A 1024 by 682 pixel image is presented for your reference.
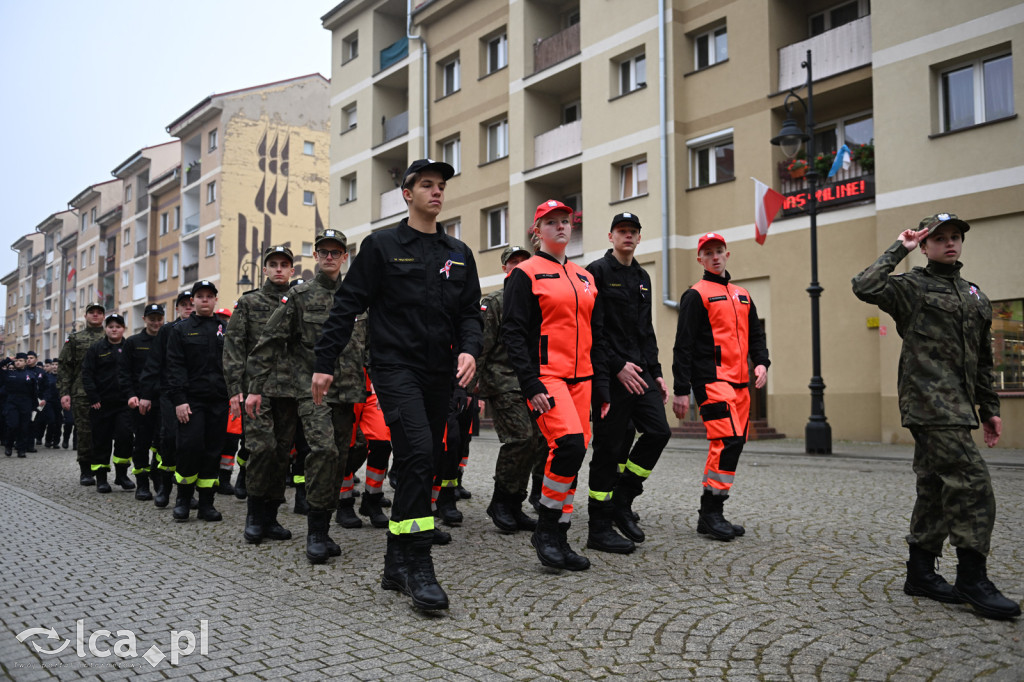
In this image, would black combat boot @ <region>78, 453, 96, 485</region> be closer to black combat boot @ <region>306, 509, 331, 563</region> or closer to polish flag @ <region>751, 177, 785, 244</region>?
black combat boot @ <region>306, 509, 331, 563</region>

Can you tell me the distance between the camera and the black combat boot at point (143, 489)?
976 centimetres

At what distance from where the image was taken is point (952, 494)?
4.45 meters

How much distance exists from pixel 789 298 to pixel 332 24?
80.8ft

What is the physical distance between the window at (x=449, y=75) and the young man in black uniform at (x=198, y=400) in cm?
2349

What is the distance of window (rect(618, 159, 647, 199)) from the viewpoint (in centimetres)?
2345

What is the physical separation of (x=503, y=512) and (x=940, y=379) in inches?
137

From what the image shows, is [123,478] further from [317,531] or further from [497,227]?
[497,227]

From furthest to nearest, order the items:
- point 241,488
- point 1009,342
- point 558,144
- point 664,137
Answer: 1. point 558,144
2. point 664,137
3. point 1009,342
4. point 241,488

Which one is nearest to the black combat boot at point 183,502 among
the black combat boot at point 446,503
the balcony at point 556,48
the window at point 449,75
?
the black combat boot at point 446,503

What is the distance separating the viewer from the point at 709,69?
21.8m

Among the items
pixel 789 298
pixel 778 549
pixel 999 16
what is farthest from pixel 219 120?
pixel 778 549

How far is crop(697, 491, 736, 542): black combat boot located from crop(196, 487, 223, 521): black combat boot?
14.2ft

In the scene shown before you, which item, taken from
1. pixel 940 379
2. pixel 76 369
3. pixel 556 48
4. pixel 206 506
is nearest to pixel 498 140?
pixel 556 48

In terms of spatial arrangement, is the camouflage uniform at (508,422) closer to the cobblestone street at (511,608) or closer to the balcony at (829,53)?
the cobblestone street at (511,608)
